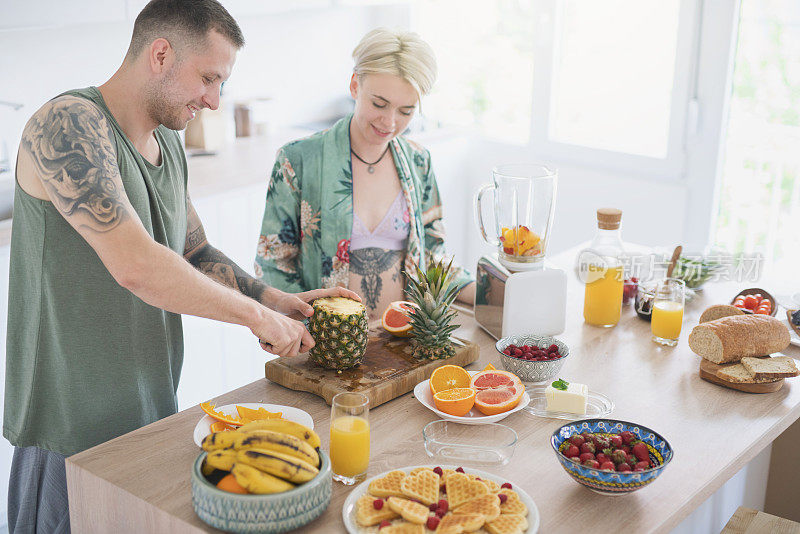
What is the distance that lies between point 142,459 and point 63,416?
372mm

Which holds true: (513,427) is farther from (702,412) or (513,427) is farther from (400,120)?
(400,120)

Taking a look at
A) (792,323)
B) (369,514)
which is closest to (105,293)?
(369,514)

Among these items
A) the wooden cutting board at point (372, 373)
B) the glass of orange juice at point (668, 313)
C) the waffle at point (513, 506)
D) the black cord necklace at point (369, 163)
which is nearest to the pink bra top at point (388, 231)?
the black cord necklace at point (369, 163)

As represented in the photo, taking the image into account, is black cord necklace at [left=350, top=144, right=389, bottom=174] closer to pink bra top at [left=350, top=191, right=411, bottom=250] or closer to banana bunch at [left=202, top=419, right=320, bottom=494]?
pink bra top at [left=350, top=191, right=411, bottom=250]

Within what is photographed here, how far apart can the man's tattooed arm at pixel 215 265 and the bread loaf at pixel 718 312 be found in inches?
48.9

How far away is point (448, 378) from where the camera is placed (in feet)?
6.38

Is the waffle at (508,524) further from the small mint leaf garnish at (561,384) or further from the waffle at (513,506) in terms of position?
the small mint leaf garnish at (561,384)

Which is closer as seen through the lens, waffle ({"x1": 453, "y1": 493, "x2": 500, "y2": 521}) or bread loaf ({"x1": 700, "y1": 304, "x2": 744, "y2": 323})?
waffle ({"x1": 453, "y1": 493, "x2": 500, "y2": 521})

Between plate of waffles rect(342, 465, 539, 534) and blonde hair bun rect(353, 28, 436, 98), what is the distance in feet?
4.15

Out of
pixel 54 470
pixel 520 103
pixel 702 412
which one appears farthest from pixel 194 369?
pixel 520 103

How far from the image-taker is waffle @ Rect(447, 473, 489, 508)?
1.48 meters

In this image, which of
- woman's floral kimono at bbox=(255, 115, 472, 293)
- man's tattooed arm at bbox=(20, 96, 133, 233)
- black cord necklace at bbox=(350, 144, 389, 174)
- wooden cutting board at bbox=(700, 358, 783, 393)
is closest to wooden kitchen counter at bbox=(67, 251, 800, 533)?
wooden cutting board at bbox=(700, 358, 783, 393)

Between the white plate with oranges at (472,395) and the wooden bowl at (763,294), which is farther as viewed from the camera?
the wooden bowl at (763,294)

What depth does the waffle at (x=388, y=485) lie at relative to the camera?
1494 millimetres
